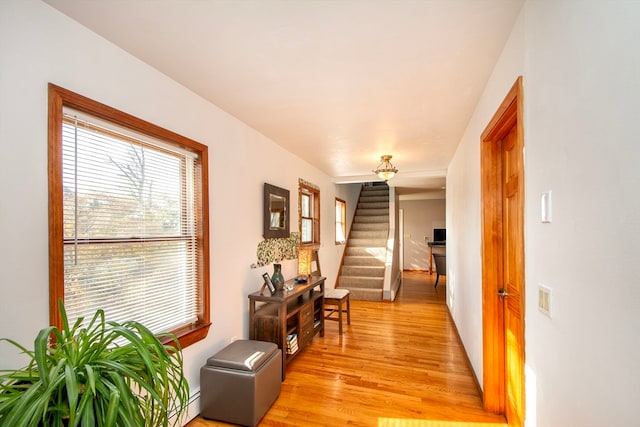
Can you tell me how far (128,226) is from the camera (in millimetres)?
1787

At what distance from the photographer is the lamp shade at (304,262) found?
12.8ft

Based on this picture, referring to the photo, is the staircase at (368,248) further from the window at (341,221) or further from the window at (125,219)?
the window at (125,219)

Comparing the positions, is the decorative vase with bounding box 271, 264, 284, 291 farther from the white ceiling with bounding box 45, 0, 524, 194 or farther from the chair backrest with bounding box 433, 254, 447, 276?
the chair backrest with bounding box 433, 254, 447, 276

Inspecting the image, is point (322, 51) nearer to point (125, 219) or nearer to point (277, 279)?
point (125, 219)

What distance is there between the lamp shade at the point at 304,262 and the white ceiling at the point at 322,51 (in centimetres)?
174

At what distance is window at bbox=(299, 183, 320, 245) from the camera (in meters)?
4.49

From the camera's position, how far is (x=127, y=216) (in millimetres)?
1781

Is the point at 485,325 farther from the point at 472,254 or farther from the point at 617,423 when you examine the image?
the point at 617,423

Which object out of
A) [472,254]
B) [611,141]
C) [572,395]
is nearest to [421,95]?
[472,254]

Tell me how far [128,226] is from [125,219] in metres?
0.05

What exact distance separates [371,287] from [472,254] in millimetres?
3410

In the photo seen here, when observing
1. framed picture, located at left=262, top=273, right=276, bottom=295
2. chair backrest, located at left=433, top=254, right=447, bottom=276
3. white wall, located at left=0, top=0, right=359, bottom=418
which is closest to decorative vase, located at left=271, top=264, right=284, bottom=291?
framed picture, located at left=262, top=273, right=276, bottom=295

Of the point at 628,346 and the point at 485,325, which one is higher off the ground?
the point at 628,346

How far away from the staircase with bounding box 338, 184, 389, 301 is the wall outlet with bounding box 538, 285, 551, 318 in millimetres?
4639
